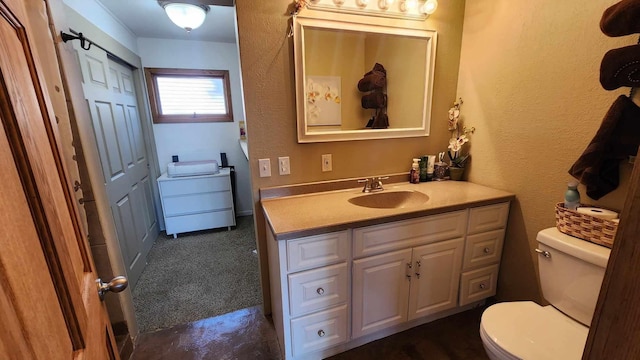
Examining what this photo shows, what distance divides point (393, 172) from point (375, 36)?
3.06 feet

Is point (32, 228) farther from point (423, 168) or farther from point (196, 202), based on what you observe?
point (196, 202)

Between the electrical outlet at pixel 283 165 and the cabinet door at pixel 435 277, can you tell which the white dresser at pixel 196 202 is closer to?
the electrical outlet at pixel 283 165

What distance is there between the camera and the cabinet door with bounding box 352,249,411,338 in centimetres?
137

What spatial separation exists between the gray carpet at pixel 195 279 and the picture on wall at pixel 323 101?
142 centimetres

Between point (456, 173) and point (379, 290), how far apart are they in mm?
1105

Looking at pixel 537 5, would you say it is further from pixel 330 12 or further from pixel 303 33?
pixel 303 33

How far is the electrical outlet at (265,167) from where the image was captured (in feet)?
5.16

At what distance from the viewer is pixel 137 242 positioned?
2.35 metres

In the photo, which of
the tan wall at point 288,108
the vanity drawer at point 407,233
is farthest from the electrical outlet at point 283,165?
the vanity drawer at point 407,233

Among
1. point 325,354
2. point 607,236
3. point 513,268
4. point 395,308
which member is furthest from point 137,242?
point 607,236

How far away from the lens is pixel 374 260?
136 cm

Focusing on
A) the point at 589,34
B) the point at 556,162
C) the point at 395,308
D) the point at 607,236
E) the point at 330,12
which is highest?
the point at 330,12

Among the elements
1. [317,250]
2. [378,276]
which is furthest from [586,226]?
[317,250]

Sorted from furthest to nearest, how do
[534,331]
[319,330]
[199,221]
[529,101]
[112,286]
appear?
[199,221], [529,101], [319,330], [534,331], [112,286]
